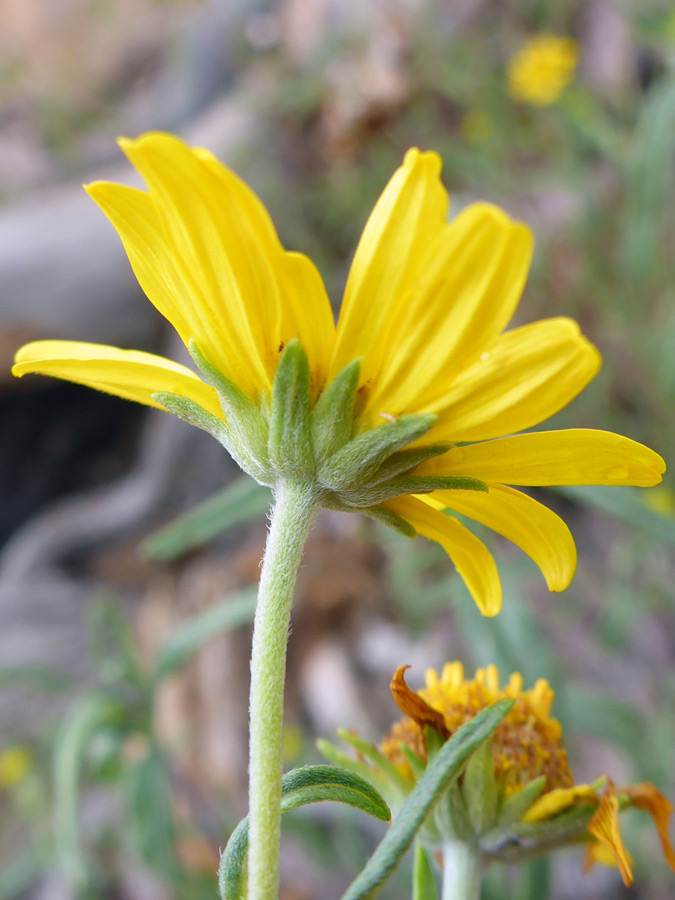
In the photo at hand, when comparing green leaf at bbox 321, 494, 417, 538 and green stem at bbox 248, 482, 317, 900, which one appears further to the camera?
green leaf at bbox 321, 494, 417, 538

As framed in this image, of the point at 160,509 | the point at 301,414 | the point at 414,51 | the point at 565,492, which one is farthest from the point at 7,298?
the point at 301,414

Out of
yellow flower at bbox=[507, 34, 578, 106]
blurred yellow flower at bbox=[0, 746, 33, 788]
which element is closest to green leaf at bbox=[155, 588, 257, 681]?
blurred yellow flower at bbox=[0, 746, 33, 788]

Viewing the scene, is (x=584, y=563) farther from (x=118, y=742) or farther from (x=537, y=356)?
(x=537, y=356)

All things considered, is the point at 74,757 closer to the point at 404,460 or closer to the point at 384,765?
the point at 384,765

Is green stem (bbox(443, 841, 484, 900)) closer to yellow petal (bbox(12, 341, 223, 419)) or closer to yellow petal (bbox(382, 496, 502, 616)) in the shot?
yellow petal (bbox(382, 496, 502, 616))

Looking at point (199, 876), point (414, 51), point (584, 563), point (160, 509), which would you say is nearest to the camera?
point (199, 876)

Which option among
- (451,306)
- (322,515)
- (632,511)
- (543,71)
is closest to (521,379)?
(451,306)
